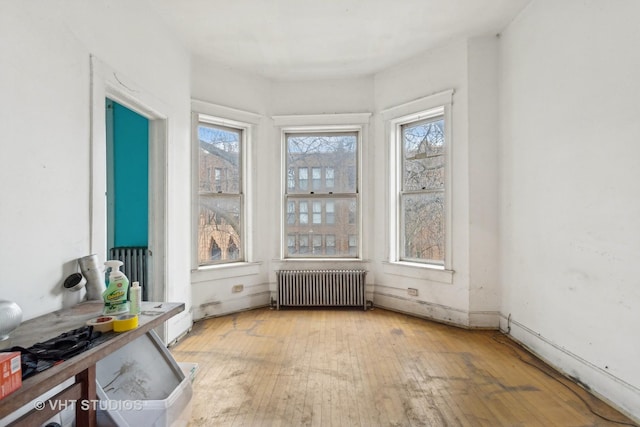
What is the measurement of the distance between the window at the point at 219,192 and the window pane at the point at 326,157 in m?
0.76

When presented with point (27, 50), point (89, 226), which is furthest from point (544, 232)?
point (27, 50)

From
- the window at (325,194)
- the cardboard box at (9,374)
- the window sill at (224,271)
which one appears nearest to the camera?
the cardboard box at (9,374)

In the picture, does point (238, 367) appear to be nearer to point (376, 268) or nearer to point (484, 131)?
point (376, 268)

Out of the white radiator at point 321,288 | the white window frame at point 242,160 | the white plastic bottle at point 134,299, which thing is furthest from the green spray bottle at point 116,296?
the white radiator at point 321,288

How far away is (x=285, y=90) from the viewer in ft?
15.7

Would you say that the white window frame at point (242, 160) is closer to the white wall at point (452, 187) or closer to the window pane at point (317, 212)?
the window pane at point (317, 212)

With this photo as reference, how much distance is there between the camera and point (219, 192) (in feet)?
14.4

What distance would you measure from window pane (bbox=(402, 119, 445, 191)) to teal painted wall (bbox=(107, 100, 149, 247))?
3.07m

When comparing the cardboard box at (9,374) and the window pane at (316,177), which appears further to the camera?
the window pane at (316,177)

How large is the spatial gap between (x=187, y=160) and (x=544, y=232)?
3587mm

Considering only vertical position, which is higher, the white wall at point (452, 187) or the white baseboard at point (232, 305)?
the white wall at point (452, 187)

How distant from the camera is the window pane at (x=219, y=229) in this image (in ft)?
13.9

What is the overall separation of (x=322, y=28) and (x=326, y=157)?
172 centimetres

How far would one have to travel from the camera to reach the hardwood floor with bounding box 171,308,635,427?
2170 mm
